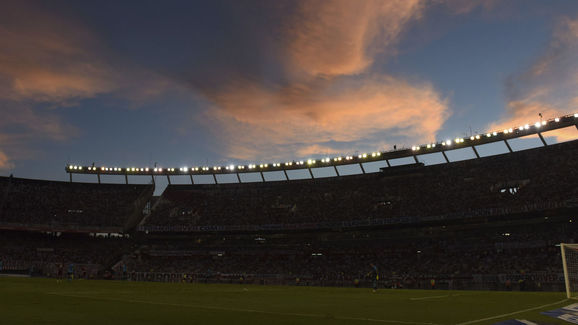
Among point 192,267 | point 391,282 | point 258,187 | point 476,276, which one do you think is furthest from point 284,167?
point 476,276

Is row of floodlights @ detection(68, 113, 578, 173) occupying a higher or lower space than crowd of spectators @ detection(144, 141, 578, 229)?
higher

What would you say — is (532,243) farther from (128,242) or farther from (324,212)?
(128,242)

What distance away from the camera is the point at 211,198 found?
7462 cm

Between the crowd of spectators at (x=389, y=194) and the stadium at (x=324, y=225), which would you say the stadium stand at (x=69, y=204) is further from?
the crowd of spectators at (x=389, y=194)

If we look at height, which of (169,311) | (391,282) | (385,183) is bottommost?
(391,282)

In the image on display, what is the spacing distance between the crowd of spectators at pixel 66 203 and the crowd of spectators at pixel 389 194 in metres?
5.69

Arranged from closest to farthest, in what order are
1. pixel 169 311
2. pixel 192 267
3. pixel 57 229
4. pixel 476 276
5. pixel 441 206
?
1. pixel 169 311
2. pixel 476 276
3. pixel 441 206
4. pixel 192 267
5. pixel 57 229

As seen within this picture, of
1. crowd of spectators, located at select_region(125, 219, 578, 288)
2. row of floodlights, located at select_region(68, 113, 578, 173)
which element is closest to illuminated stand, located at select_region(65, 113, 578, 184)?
row of floodlights, located at select_region(68, 113, 578, 173)

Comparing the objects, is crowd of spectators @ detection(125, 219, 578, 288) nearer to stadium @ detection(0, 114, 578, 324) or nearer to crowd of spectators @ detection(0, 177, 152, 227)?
stadium @ detection(0, 114, 578, 324)

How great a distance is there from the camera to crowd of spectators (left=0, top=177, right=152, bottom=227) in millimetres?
65062

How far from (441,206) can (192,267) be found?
35.7 metres

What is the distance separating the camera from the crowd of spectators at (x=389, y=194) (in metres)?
51.0

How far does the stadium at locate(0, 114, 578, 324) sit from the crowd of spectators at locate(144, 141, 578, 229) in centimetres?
22

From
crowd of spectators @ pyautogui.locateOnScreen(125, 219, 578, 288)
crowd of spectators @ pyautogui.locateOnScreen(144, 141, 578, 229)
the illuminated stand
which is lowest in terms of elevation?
crowd of spectators @ pyautogui.locateOnScreen(125, 219, 578, 288)
